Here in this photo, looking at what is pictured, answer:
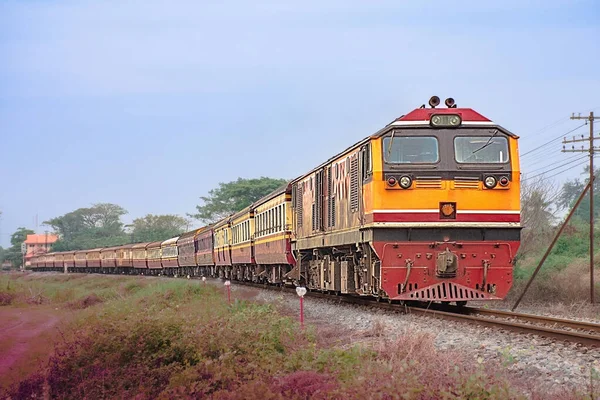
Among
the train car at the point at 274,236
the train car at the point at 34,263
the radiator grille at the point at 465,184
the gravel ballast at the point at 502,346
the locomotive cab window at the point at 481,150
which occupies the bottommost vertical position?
the train car at the point at 34,263

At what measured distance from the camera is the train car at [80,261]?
85.2m

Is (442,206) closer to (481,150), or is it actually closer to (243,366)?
(481,150)

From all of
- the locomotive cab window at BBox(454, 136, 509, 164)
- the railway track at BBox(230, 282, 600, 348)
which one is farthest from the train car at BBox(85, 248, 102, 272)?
the locomotive cab window at BBox(454, 136, 509, 164)

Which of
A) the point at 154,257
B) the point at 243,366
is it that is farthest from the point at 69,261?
the point at 243,366

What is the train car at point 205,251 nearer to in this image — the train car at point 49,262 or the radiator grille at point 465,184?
the radiator grille at point 465,184

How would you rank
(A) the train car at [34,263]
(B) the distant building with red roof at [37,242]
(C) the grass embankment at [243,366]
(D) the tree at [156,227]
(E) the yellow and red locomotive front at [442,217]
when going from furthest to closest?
(B) the distant building with red roof at [37,242] < (D) the tree at [156,227] < (A) the train car at [34,263] < (E) the yellow and red locomotive front at [442,217] < (C) the grass embankment at [243,366]

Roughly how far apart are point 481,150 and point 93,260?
238ft

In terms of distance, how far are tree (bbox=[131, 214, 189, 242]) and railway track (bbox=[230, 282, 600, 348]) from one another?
4314 inches

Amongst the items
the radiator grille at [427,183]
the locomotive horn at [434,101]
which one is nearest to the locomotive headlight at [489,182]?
the radiator grille at [427,183]

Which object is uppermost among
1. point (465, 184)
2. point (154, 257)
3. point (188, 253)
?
point (465, 184)

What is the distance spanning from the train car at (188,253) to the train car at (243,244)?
13914mm

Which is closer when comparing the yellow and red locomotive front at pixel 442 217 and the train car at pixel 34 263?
the yellow and red locomotive front at pixel 442 217

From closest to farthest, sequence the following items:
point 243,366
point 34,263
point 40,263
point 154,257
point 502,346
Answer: point 243,366, point 502,346, point 154,257, point 40,263, point 34,263

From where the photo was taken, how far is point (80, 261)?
86.9 metres
